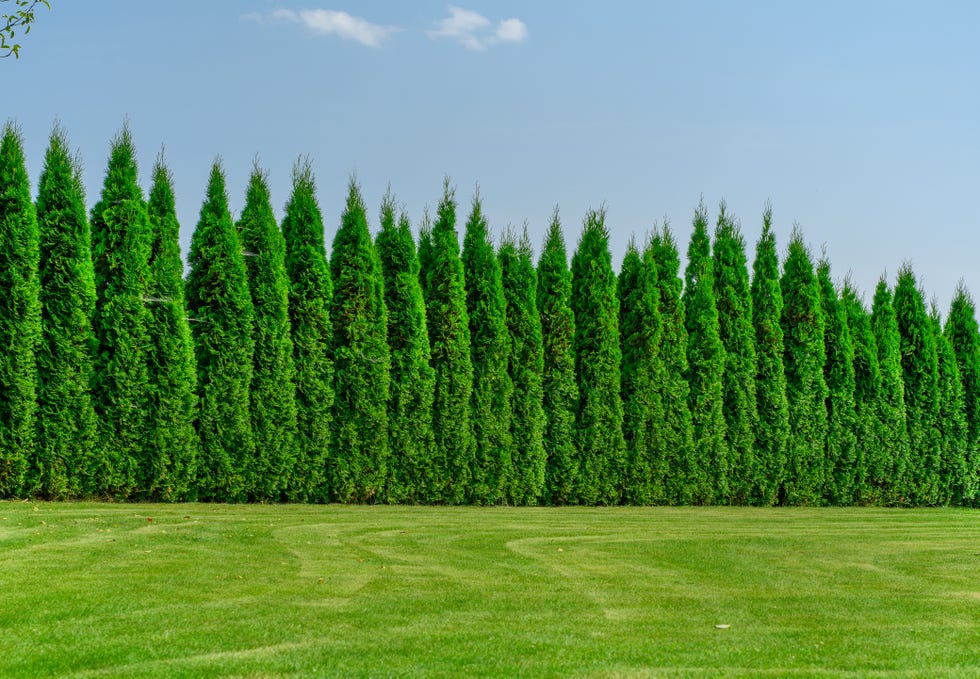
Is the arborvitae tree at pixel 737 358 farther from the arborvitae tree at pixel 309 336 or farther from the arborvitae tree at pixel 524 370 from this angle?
the arborvitae tree at pixel 309 336

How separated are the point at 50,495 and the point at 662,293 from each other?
12235mm

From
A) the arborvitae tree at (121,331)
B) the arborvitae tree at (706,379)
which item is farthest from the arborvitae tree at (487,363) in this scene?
the arborvitae tree at (121,331)

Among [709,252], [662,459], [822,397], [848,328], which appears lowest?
[662,459]

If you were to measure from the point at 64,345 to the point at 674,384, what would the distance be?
37.8ft

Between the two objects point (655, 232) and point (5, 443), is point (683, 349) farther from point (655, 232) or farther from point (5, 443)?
point (5, 443)

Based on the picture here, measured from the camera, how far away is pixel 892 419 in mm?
21656

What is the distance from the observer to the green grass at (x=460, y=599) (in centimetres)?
586

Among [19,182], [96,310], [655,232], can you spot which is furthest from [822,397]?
[19,182]

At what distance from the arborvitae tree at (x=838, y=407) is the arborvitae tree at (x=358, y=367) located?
1023cm

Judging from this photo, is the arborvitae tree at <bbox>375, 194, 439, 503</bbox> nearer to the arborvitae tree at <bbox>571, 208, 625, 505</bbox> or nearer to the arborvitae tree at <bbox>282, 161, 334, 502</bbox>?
the arborvitae tree at <bbox>282, 161, 334, 502</bbox>

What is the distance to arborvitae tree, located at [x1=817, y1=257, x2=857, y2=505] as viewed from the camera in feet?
68.6

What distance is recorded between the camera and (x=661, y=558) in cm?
1048

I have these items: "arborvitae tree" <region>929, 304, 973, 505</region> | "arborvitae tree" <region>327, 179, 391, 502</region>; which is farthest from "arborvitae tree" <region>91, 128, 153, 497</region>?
"arborvitae tree" <region>929, 304, 973, 505</region>

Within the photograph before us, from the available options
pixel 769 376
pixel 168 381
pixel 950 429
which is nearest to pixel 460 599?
pixel 168 381
